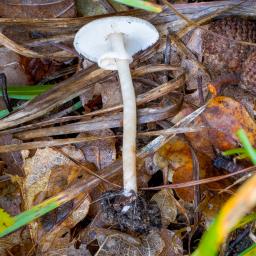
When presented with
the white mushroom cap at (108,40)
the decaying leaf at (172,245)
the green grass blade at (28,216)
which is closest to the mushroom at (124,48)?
the white mushroom cap at (108,40)

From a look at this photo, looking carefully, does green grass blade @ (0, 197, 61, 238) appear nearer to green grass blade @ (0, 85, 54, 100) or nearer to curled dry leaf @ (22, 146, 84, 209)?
curled dry leaf @ (22, 146, 84, 209)

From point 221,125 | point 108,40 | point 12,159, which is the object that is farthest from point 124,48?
point 12,159

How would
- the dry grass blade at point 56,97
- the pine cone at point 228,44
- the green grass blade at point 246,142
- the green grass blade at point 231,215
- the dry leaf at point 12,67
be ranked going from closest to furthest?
the green grass blade at point 231,215 < the green grass blade at point 246,142 < the pine cone at point 228,44 < the dry grass blade at point 56,97 < the dry leaf at point 12,67

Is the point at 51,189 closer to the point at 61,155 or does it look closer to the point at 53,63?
the point at 61,155

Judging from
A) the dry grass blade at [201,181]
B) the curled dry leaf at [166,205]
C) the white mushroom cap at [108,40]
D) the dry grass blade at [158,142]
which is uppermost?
the white mushroom cap at [108,40]

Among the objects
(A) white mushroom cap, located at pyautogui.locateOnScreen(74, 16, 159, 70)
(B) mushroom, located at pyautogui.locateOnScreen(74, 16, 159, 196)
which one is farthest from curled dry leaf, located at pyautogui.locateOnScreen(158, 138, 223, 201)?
(A) white mushroom cap, located at pyautogui.locateOnScreen(74, 16, 159, 70)

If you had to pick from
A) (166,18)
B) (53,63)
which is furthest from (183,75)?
(53,63)

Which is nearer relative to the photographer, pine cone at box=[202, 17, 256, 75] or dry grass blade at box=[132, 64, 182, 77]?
pine cone at box=[202, 17, 256, 75]

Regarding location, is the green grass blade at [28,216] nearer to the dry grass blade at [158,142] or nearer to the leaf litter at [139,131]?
the leaf litter at [139,131]
